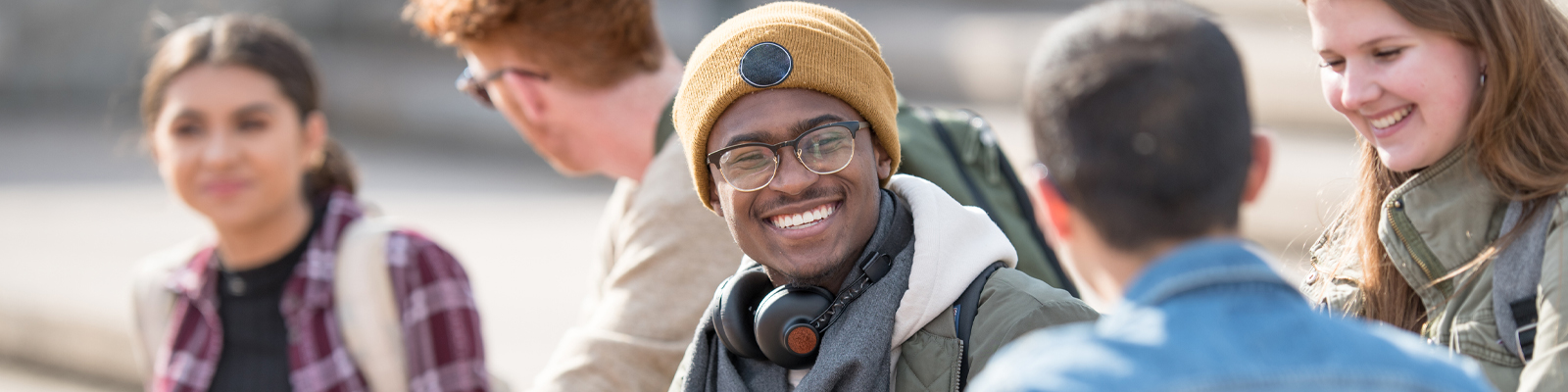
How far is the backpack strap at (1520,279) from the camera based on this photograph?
6.26 ft

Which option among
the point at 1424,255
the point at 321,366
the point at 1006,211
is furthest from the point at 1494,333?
the point at 321,366

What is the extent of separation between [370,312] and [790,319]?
5.27ft

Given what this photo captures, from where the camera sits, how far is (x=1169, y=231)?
1.34 meters

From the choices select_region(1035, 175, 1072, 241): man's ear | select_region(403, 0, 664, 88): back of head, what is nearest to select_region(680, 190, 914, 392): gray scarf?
select_region(1035, 175, 1072, 241): man's ear

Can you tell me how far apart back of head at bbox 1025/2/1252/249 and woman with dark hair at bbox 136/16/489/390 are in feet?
6.92

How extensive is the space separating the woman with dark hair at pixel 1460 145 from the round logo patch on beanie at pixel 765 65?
0.89m

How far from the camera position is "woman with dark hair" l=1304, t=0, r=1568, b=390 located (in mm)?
1985

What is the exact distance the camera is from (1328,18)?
2.15 metres

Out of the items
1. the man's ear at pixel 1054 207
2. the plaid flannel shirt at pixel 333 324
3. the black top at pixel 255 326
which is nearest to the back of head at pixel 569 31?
the plaid flannel shirt at pixel 333 324

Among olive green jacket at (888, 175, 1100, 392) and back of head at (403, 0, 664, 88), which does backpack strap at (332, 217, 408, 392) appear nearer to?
back of head at (403, 0, 664, 88)

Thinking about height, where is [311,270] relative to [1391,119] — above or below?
below

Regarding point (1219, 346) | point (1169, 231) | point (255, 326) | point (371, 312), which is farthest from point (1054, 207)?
point (255, 326)

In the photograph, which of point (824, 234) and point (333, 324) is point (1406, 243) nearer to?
point (824, 234)

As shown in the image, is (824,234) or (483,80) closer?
(824,234)
